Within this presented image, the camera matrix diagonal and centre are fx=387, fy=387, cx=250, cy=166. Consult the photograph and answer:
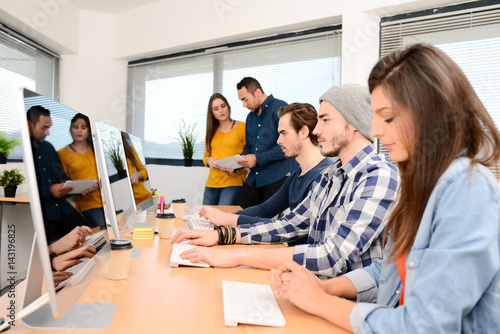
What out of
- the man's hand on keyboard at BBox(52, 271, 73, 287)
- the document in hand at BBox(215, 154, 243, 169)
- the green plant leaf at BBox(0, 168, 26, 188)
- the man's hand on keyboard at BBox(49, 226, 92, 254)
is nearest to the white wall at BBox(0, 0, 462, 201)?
the document in hand at BBox(215, 154, 243, 169)

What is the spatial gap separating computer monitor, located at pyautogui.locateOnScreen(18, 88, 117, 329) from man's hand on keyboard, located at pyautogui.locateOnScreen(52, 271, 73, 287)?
2cm

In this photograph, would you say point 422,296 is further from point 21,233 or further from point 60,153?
point 21,233

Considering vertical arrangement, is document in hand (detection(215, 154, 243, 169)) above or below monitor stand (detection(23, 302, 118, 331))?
above

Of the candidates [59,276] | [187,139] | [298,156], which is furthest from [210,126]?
[59,276]

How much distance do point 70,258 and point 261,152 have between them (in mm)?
2551

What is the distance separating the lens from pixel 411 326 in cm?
65

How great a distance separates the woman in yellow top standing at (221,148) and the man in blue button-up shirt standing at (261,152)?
0.16 m

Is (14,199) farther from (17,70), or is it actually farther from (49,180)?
(49,180)

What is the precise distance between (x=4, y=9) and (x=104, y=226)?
345 cm

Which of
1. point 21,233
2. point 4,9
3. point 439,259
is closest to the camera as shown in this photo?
point 439,259

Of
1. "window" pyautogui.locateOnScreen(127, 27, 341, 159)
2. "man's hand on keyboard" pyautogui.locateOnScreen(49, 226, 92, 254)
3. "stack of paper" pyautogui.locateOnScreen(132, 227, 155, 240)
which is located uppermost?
"window" pyautogui.locateOnScreen(127, 27, 341, 159)

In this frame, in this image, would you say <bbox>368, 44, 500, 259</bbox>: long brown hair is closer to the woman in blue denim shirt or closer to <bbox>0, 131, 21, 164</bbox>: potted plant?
the woman in blue denim shirt

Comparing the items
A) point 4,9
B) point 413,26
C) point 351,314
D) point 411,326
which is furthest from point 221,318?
point 4,9

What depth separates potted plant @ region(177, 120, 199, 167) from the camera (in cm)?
461
